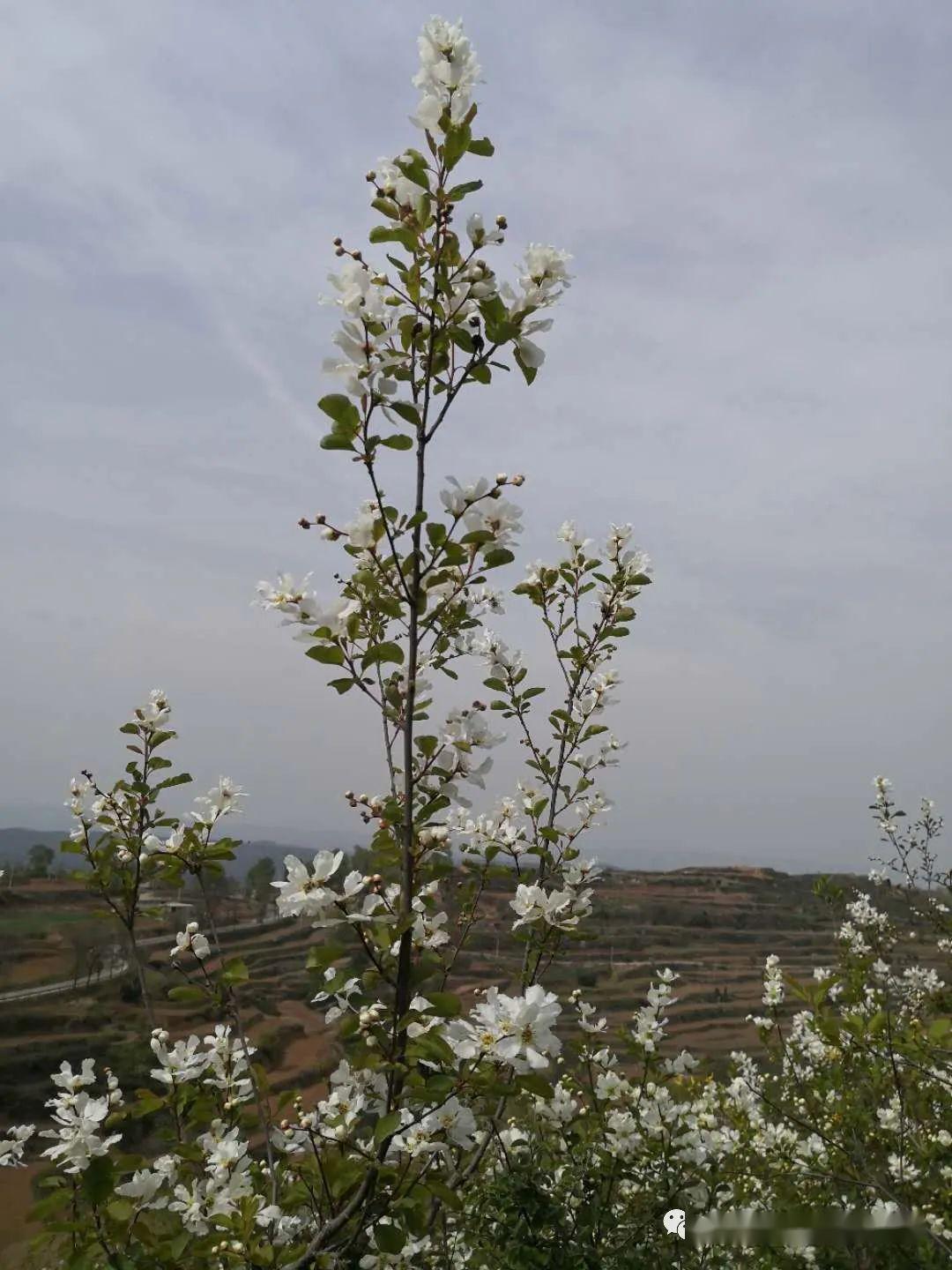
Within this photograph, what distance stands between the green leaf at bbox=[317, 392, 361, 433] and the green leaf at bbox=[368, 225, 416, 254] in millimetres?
389

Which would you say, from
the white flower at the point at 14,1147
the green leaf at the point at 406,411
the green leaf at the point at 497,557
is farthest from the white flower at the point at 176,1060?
the green leaf at the point at 406,411

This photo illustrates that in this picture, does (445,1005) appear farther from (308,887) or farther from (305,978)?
(305,978)

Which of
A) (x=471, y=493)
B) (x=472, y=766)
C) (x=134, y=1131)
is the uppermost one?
(x=471, y=493)

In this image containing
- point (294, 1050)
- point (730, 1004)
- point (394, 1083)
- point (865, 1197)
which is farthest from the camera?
point (730, 1004)

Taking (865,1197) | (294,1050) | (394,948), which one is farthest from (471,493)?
(294,1050)

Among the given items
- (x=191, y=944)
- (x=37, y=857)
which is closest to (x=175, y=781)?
(x=191, y=944)

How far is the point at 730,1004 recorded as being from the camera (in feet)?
78.0

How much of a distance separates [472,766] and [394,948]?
0.62m

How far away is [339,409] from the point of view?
1733 mm

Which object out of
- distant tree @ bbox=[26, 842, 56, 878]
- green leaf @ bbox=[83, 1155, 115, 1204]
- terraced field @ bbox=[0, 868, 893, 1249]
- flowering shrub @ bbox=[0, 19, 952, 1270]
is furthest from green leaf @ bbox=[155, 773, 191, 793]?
distant tree @ bbox=[26, 842, 56, 878]

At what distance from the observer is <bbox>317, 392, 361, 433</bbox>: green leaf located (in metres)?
1.73

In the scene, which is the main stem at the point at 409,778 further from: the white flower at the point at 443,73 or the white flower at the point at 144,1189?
the white flower at the point at 144,1189

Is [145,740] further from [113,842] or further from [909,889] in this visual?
[909,889]

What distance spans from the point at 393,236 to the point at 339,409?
44 centimetres
